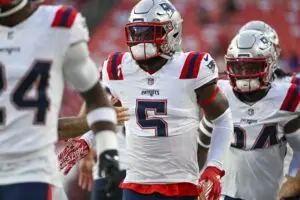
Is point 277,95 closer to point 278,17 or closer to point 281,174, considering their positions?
point 281,174

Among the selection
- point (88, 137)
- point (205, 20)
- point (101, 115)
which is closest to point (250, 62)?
point (88, 137)

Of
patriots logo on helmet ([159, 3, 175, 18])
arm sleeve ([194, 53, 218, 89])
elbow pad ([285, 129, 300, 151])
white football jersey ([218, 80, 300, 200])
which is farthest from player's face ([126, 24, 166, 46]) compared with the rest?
elbow pad ([285, 129, 300, 151])

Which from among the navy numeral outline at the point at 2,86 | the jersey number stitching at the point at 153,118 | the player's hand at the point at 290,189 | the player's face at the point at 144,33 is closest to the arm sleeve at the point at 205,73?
the jersey number stitching at the point at 153,118

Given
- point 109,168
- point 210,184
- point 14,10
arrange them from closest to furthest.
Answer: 1. point 109,168
2. point 14,10
3. point 210,184

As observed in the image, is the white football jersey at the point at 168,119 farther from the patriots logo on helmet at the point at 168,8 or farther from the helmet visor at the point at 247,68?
the helmet visor at the point at 247,68

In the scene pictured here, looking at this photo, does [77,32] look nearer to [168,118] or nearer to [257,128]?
[168,118]

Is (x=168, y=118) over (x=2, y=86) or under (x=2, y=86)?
under

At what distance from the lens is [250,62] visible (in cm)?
Result: 664

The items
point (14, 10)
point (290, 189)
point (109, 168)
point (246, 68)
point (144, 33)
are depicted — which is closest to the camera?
point (109, 168)

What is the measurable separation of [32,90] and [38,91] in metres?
0.03

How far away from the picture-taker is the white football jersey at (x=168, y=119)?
220 inches

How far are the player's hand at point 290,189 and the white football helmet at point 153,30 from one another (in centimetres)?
114

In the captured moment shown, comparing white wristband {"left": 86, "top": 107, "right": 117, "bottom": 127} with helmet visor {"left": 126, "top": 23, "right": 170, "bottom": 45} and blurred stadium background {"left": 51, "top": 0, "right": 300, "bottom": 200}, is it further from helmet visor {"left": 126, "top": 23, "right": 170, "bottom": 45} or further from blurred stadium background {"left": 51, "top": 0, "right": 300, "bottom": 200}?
blurred stadium background {"left": 51, "top": 0, "right": 300, "bottom": 200}

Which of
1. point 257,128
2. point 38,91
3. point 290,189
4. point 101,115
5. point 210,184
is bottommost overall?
point 290,189
